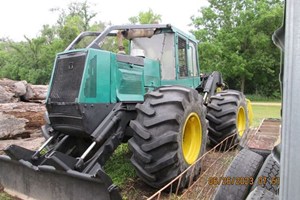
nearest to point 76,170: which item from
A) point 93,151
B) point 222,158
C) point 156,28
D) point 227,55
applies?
point 93,151

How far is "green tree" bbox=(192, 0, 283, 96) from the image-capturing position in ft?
87.4

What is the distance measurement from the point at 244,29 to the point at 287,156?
28.9 m

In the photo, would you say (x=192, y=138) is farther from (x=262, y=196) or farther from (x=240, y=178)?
(x=262, y=196)

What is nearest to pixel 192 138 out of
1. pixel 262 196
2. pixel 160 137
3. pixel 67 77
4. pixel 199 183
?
pixel 199 183

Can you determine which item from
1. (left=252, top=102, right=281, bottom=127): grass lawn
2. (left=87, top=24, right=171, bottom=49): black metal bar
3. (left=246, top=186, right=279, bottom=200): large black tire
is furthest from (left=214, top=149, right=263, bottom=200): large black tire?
(left=252, top=102, right=281, bottom=127): grass lawn

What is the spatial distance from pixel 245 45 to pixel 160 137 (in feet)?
Result: 90.0

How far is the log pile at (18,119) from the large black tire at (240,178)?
185 inches

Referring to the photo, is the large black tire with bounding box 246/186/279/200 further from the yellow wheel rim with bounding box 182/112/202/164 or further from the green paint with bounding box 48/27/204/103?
the green paint with bounding box 48/27/204/103

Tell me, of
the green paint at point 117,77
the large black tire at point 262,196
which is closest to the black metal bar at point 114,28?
the green paint at point 117,77

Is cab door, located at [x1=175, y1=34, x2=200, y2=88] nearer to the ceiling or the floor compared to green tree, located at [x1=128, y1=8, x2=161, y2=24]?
nearer to the floor

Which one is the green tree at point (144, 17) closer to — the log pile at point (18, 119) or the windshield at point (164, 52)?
the log pile at point (18, 119)

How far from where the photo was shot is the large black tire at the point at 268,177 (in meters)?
2.41

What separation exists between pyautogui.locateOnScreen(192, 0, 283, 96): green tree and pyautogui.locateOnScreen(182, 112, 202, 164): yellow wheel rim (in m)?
23.7

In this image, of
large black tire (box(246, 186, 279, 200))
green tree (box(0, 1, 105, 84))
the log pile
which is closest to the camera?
large black tire (box(246, 186, 279, 200))
